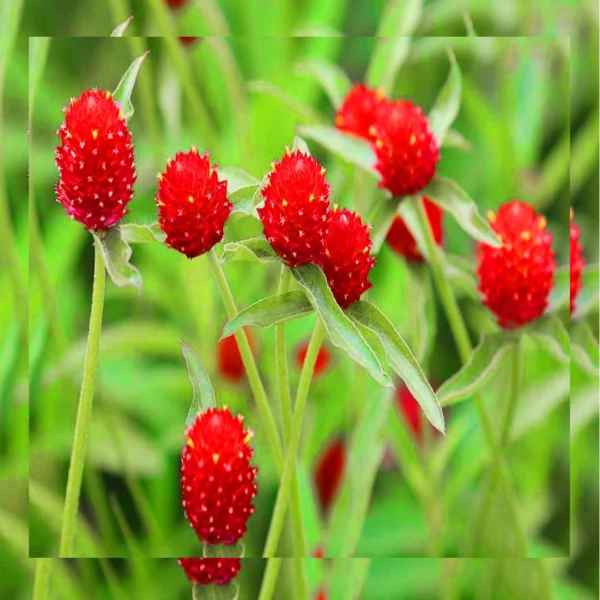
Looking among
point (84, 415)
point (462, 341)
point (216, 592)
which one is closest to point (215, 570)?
point (216, 592)

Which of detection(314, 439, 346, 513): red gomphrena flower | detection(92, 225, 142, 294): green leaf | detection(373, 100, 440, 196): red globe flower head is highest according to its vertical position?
detection(373, 100, 440, 196): red globe flower head

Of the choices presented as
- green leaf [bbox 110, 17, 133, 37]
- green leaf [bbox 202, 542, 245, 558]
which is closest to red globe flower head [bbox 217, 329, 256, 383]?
green leaf [bbox 202, 542, 245, 558]

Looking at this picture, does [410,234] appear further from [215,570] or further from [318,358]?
[215,570]

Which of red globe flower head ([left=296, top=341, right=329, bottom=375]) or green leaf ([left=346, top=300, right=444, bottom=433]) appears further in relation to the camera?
red globe flower head ([left=296, top=341, right=329, bottom=375])

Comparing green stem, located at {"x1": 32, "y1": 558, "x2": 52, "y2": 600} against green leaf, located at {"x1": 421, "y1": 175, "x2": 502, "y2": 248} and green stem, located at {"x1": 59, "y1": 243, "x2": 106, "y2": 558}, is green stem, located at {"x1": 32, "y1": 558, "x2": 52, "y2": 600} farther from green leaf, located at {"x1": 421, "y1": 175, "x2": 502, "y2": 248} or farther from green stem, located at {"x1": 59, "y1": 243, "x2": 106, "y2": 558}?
green leaf, located at {"x1": 421, "y1": 175, "x2": 502, "y2": 248}

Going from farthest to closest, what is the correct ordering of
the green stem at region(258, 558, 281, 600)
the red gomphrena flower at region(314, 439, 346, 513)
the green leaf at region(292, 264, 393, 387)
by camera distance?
1. the red gomphrena flower at region(314, 439, 346, 513)
2. the green stem at region(258, 558, 281, 600)
3. the green leaf at region(292, 264, 393, 387)

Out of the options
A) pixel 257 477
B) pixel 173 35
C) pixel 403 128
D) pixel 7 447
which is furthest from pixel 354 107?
pixel 7 447

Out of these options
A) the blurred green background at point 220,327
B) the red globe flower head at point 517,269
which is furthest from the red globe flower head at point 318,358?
the red globe flower head at point 517,269
